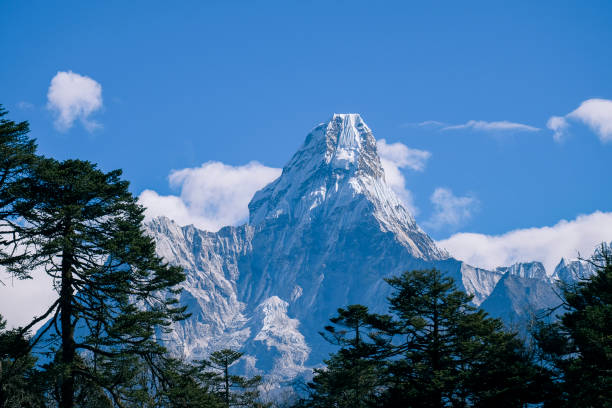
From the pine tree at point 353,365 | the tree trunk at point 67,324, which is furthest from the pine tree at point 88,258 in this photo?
the pine tree at point 353,365

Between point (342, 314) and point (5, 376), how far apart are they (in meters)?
27.7

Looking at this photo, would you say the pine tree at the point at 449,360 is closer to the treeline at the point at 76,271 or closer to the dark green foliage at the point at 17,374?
the treeline at the point at 76,271

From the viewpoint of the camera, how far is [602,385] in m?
28.4

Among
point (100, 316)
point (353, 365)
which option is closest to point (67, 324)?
point (100, 316)

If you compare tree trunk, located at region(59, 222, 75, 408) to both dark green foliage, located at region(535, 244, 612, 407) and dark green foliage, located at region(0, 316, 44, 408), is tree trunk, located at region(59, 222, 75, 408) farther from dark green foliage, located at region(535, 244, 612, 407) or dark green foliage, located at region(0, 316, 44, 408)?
dark green foliage, located at region(535, 244, 612, 407)

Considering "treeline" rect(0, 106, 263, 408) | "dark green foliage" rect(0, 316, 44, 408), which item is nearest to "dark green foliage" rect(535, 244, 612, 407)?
"treeline" rect(0, 106, 263, 408)

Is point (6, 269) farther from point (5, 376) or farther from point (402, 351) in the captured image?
point (402, 351)

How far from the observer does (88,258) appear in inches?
1092

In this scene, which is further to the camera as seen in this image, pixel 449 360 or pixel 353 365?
pixel 353 365

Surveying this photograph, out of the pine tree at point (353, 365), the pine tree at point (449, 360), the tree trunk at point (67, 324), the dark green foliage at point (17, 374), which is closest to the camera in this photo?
the dark green foliage at point (17, 374)

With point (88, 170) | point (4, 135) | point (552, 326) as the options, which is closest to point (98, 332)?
point (88, 170)

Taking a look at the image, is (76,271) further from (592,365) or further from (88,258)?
(592,365)

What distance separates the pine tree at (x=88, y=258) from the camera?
26.3 metres

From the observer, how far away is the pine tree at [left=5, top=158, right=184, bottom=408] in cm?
2634
